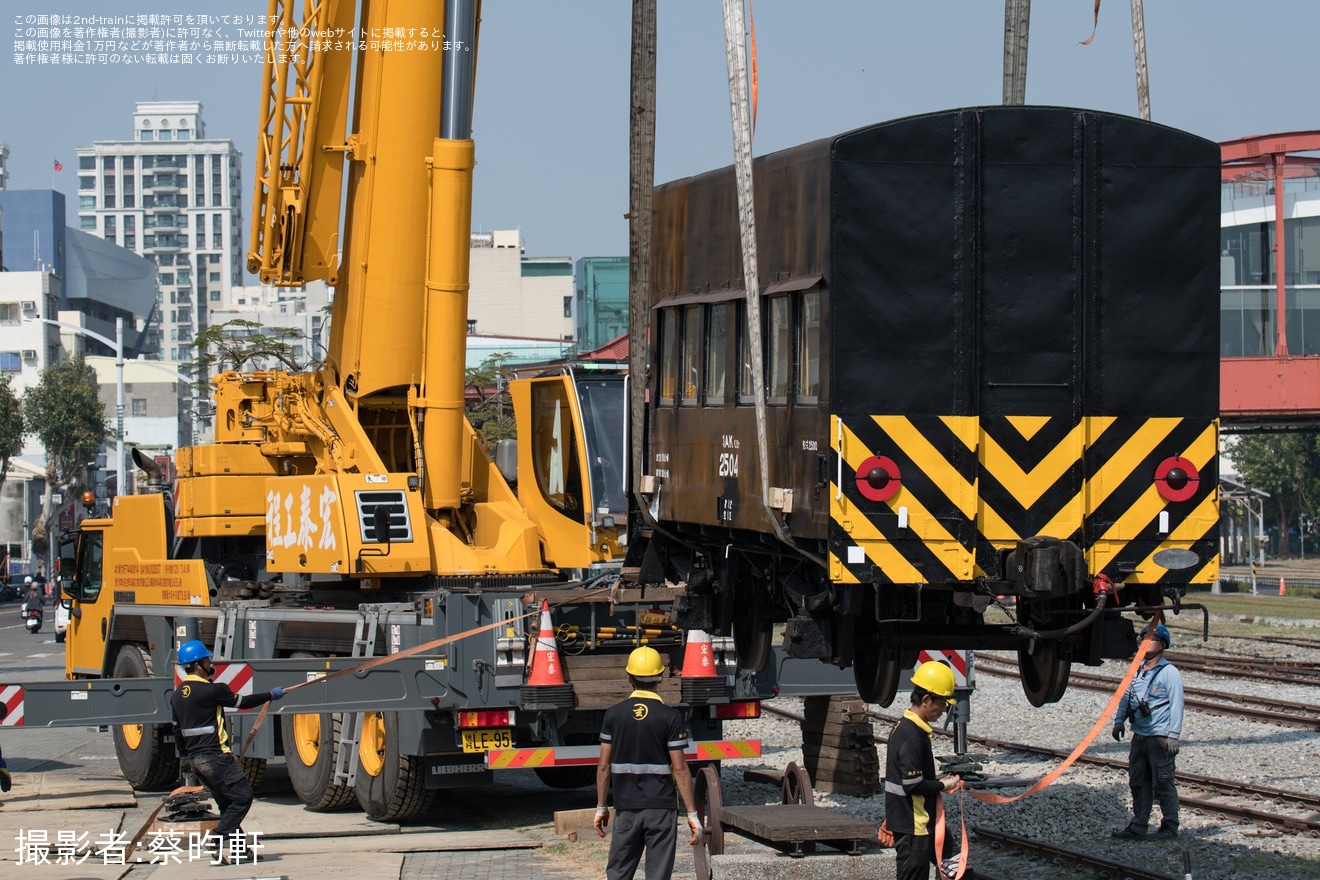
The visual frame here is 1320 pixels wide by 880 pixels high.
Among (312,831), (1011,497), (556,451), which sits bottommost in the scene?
(312,831)

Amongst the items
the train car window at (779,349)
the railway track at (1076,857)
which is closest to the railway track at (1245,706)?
the railway track at (1076,857)

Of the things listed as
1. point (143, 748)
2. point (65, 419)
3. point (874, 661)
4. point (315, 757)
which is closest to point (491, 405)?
point (143, 748)

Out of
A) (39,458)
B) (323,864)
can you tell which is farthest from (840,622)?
(39,458)

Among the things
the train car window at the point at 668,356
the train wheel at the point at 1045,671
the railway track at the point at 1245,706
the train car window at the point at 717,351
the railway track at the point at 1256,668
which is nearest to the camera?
the train wheel at the point at 1045,671

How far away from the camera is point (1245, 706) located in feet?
68.5

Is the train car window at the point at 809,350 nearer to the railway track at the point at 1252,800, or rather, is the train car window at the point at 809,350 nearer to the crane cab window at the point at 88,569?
the railway track at the point at 1252,800

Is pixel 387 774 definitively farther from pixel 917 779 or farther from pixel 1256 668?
pixel 1256 668

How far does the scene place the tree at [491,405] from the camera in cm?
3045

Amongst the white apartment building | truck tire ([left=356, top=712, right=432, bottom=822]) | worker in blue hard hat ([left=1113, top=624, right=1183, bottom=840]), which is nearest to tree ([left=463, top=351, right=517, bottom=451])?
truck tire ([left=356, top=712, right=432, bottom=822])

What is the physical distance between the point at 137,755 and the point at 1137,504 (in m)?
12.4

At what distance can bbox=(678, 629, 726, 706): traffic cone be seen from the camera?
13336mm

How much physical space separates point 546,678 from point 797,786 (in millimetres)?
2169

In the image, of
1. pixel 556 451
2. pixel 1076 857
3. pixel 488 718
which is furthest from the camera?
pixel 556 451

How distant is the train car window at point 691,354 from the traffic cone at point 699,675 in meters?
3.48
